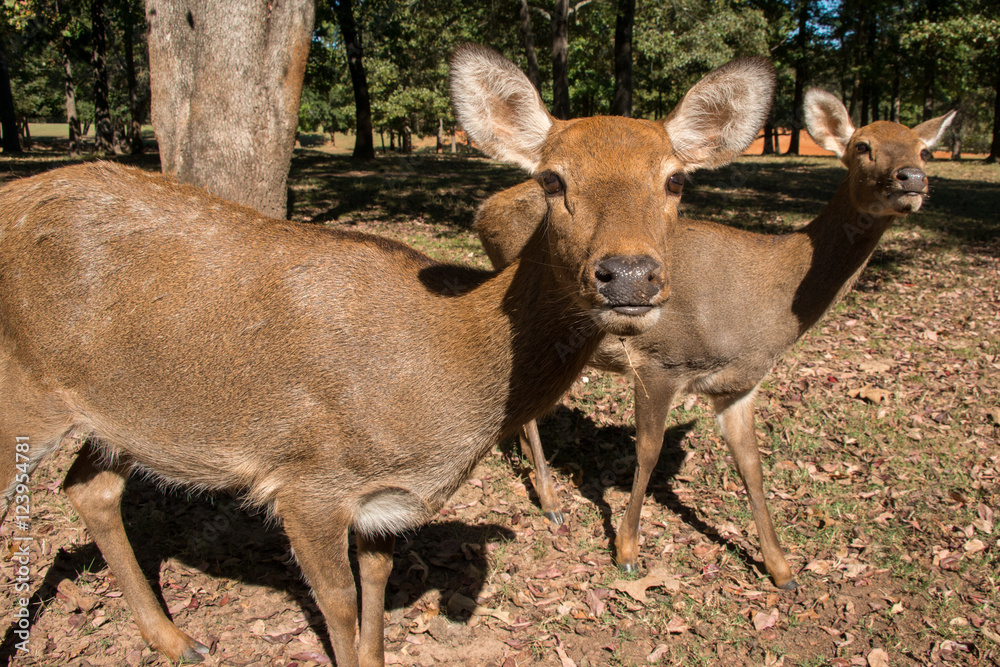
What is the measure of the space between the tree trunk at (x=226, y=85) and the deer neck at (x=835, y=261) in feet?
13.7

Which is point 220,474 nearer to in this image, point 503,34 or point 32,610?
point 32,610

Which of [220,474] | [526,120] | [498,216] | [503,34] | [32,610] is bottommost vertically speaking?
[32,610]

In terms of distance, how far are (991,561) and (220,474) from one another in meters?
5.04

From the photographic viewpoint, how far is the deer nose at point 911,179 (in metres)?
4.41

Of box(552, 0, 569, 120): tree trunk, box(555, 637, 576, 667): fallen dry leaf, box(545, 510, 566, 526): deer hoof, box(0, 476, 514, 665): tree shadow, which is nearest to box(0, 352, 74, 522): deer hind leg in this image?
box(0, 476, 514, 665): tree shadow

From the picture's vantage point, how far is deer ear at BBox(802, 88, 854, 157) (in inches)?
214

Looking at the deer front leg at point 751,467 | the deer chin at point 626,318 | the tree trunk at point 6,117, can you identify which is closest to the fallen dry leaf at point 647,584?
the deer front leg at point 751,467

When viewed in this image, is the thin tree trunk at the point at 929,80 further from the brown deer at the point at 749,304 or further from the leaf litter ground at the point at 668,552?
the brown deer at the point at 749,304

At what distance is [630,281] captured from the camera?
2273mm

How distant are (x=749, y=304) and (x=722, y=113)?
5.71ft

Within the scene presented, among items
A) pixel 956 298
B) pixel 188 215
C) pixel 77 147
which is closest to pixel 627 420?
pixel 188 215

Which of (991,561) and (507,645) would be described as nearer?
(507,645)

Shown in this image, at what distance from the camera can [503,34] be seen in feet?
86.6

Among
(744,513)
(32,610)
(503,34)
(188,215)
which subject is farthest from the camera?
(503,34)
